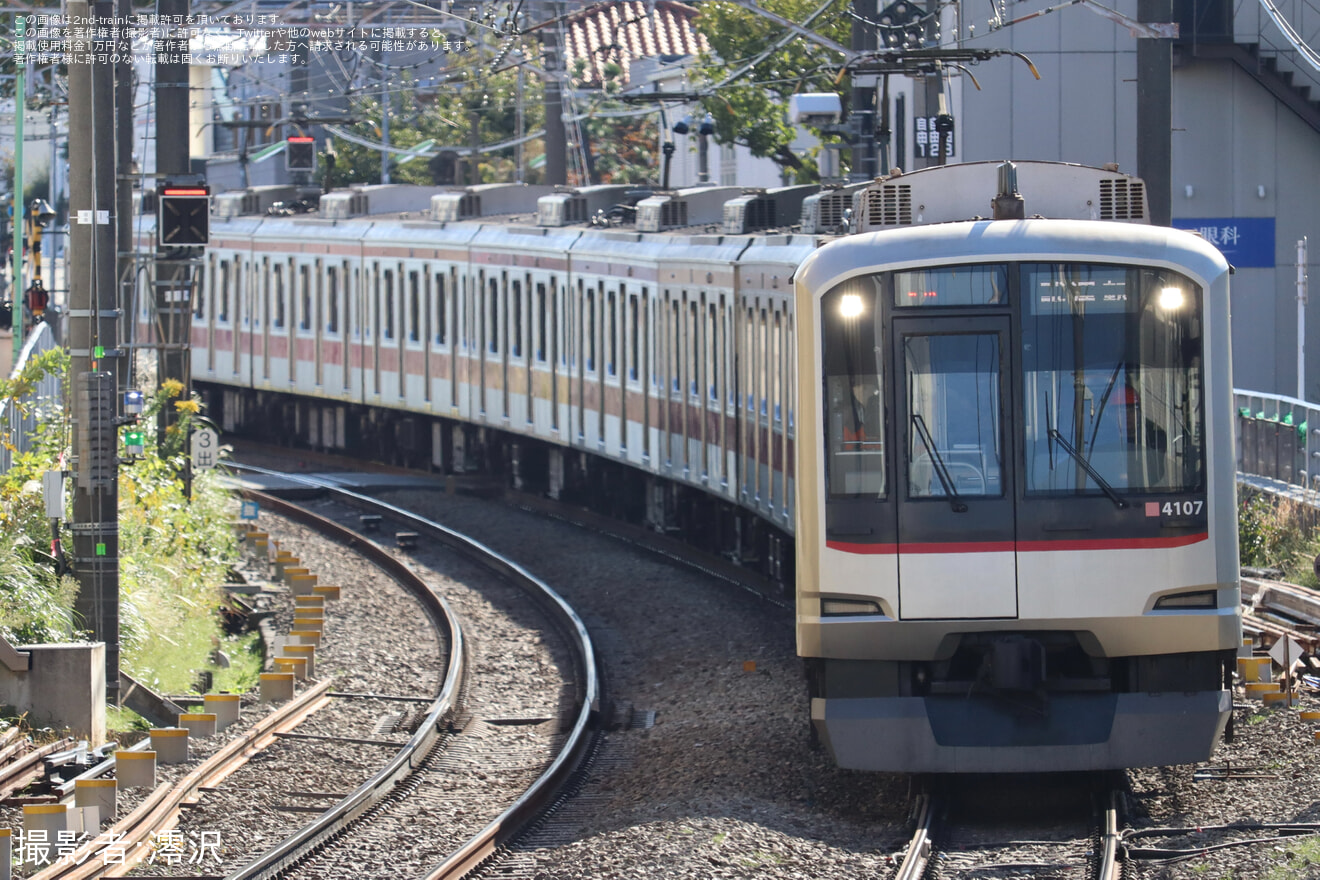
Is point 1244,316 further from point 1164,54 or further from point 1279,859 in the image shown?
point 1279,859

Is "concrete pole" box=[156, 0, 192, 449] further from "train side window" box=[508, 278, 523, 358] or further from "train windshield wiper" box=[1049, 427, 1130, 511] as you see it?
"train windshield wiper" box=[1049, 427, 1130, 511]

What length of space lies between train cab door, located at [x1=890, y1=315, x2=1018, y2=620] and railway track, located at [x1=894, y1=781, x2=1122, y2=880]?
36.5 inches

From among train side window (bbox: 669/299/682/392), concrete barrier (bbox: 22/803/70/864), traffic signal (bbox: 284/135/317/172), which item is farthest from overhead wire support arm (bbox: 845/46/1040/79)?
traffic signal (bbox: 284/135/317/172)

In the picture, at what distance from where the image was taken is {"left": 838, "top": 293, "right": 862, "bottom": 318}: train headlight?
31.0 ft

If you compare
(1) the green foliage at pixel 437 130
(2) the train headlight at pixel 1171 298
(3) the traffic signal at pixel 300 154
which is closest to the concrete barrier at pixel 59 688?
(2) the train headlight at pixel 1171 298

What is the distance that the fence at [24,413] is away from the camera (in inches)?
620

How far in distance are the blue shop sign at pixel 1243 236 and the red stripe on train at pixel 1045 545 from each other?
15.9 m

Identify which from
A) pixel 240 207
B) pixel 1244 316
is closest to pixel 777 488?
pixel 1244 316

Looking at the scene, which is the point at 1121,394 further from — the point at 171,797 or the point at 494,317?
the point at 494,317

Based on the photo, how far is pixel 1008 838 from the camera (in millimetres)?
8992

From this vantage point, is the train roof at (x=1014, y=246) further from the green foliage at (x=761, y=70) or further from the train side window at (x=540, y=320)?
the green foliage at (x=761, y=70)

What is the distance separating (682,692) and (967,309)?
5078 millimetres

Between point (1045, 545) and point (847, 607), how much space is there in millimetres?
904

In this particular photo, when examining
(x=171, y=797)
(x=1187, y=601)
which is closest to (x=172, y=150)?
(x=171, y=797)
